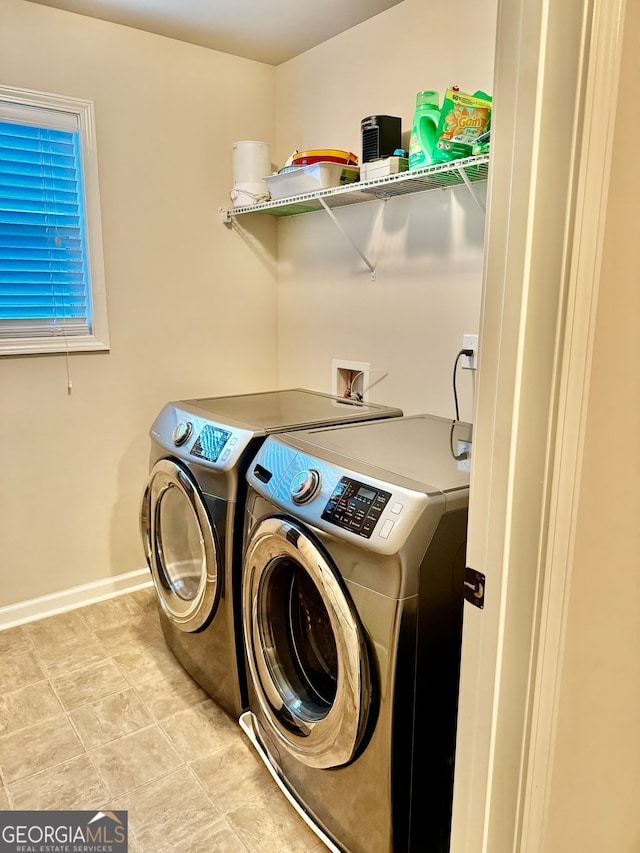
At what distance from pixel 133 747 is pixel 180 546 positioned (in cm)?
62

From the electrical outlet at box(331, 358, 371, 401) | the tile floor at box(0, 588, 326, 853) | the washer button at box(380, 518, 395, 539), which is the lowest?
the tile floor at box(0, 588, 326, 853)

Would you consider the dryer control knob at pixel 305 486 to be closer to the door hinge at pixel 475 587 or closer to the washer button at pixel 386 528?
the washer button at pixel 386 528

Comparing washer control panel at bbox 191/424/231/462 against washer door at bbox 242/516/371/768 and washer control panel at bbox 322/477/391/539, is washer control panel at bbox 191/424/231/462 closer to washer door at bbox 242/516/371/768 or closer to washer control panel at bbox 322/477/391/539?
washer door at bbox 242/516/371/768

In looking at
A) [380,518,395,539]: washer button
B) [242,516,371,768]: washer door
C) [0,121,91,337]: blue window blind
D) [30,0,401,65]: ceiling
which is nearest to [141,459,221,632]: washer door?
[242,516,371,768]: washer door

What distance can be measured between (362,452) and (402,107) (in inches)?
55.0

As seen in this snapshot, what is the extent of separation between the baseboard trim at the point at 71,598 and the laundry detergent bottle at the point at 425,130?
2.10m

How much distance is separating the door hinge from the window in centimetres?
201

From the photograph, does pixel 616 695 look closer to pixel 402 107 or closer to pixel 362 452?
pixel 362 452

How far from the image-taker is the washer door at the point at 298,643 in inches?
51.5

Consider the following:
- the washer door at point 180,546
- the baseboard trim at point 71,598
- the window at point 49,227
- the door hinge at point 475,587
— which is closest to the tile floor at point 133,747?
the baseboard trim at point 71,598

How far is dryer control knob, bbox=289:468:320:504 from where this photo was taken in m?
1.39

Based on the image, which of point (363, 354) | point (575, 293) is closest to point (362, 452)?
point (575, 293)

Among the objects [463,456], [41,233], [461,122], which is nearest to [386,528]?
[463,456]

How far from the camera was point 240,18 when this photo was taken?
225cm
